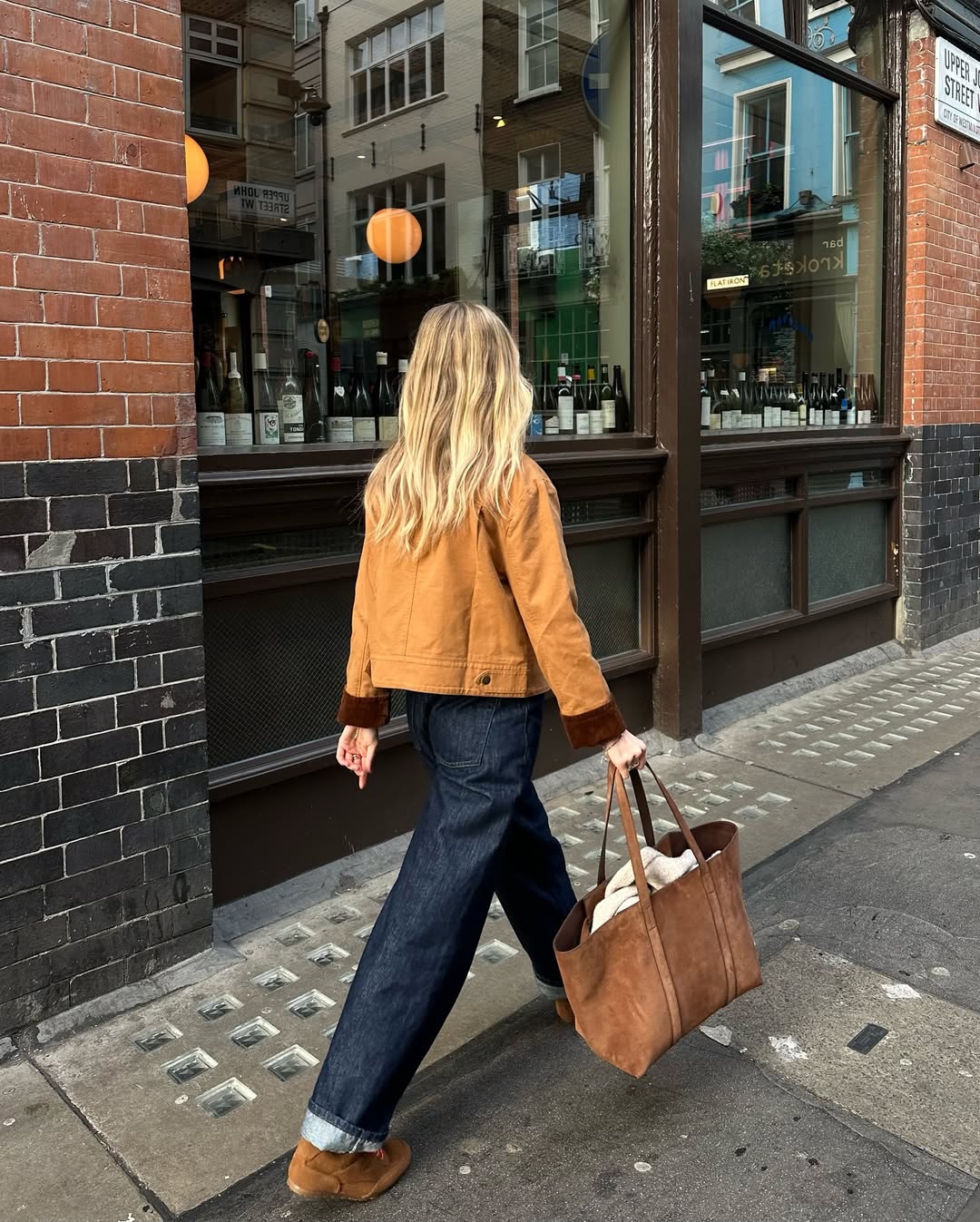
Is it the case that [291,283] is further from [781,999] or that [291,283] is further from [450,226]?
[781,999]

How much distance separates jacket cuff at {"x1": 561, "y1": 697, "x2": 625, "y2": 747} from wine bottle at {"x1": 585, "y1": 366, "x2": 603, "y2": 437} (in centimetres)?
328

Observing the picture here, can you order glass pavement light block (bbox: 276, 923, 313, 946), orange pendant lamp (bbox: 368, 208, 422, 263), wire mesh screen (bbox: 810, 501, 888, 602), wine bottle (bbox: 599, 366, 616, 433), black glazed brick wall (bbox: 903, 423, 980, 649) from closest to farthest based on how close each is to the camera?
glass pavement light block (bbox: 276, 923, 313, 946), orange pendant lamp (bbox: 368, 208, 422, 263), wine bottle (bbox: 599, 366, 616, 433), wire mesh screen (bbox: 810, 501, 888, 602), black glazed brick wall (bbox: 903, 423, 980, 649)

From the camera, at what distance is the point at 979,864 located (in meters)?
4.44

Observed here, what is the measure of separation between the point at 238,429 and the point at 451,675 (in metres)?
2.07

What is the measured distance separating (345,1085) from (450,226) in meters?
4.48

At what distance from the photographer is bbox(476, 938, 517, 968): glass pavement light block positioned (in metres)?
3.71

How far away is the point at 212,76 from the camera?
15.0ft

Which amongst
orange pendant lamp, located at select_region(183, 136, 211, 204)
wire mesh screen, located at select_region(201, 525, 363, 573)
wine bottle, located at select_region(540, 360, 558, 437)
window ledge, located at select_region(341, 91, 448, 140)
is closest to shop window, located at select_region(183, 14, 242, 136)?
orange pendant lamp, located at select_region(183, 136, 211, 204)

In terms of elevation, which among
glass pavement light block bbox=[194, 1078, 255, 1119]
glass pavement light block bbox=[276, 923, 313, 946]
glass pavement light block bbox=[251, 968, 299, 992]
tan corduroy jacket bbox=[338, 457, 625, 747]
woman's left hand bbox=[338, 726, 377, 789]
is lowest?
glass pavement light block bbox=[194, 1078, 255, 1119]

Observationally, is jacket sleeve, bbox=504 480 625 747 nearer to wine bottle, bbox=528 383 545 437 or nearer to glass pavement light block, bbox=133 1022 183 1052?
glass pavement light block, bbox=133 1022 183 1052

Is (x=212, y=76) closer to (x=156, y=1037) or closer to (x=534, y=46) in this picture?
(x=534, y=46)

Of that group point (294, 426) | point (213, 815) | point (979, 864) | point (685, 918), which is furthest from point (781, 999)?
point (294, 426)

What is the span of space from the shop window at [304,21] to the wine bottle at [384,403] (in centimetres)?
146

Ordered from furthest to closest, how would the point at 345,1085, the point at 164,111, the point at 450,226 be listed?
the point at 450,226 < the point at 164,111 < the point at 345,1085
